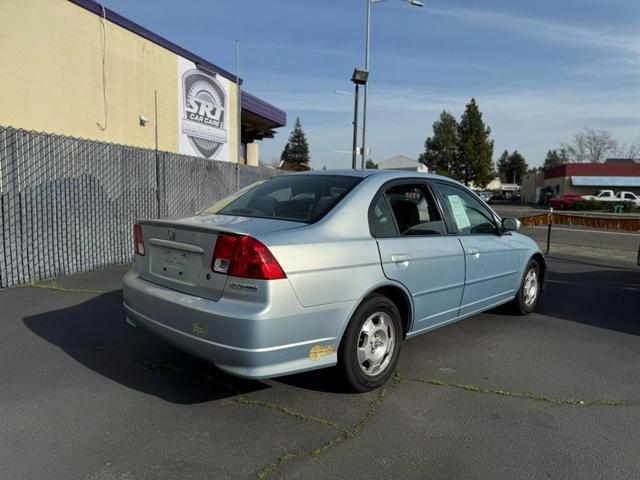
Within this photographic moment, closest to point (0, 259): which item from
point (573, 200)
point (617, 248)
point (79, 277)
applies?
point (79, 277)

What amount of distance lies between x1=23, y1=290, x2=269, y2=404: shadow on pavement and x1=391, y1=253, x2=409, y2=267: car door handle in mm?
1385

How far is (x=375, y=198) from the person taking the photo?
3.74 metres

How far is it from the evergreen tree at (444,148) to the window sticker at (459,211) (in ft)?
197

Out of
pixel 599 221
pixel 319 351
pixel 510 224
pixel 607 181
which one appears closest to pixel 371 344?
pixel 319 351

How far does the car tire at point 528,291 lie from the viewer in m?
5.59

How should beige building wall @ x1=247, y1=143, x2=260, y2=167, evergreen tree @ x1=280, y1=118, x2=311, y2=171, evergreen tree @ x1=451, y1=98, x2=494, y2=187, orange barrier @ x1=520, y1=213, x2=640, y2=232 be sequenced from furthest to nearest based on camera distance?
1. evergreen tree @ x1=280, y1=118, x2=311, y2=171
2. evergreen tree @ x1=451, y1=98, x2=494, y2=187
3. beige building wall @ x1=247, y1=143, x2=260, y2=167
4. orange barrier @ x1=520, y1=213, x2=640, y2=232

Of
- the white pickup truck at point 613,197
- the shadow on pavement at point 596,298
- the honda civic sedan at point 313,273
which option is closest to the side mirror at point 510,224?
the honda civic sedan at point 313,273

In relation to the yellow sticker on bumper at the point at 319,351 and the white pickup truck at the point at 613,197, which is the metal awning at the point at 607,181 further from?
the yellow sticker on bumper at the point at 319,351

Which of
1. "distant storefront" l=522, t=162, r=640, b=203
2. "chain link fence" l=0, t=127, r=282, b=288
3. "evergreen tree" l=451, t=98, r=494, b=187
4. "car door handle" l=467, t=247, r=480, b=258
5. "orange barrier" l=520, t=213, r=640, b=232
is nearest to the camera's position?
"car door handle" l=467, t=247, r=480, b=258

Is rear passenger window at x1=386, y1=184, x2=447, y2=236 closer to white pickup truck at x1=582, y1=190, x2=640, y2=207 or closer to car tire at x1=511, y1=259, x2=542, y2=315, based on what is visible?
car tire at x1=511, y1=259, x2=542, y2=315

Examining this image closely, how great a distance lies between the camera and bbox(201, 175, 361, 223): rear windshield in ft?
11.8

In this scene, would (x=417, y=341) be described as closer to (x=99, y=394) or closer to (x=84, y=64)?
(x=99, y=394)

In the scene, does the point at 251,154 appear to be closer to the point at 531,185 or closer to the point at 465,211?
the point at 465,211

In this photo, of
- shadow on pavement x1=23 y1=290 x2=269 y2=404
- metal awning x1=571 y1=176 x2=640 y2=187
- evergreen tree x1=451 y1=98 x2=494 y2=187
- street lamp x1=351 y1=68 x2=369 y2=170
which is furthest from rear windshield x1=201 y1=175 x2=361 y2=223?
evergreen tree x1=451 y1=98 x2=494 y2=187
